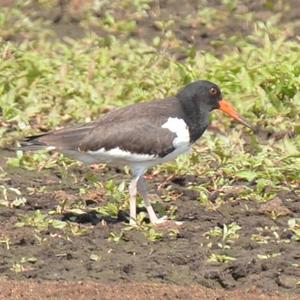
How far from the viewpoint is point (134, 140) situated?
9.79 meters

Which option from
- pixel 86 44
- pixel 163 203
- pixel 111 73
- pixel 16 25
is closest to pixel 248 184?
pixel 163 203

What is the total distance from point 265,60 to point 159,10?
3.39 m

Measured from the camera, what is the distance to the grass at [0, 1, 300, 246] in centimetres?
1079

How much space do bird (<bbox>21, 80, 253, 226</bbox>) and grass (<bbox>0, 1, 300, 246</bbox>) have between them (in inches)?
15.8

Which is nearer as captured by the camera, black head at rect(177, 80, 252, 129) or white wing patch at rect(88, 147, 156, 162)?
white wing patch at rect(88, 147, 156, 162)

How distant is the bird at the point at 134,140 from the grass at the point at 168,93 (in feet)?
1.32

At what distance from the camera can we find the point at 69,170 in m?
11.3

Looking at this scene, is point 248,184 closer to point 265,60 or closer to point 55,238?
point 55,238

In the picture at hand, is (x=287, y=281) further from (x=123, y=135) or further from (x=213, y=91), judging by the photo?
(x=213, y=91)

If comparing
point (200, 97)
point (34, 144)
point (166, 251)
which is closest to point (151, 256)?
point (166, 251)

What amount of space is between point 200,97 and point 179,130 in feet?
1.92

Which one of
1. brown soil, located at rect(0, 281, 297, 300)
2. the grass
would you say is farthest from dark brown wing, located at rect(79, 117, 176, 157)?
brown soil, located at rect(0, 281, 297, 300)

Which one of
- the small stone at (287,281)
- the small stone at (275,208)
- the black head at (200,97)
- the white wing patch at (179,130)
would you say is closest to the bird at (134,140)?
the white wing patch at (179,130)

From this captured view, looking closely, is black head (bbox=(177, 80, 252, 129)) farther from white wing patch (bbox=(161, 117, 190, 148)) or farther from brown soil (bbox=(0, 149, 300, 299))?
brown soil (bbox=(0, 149, 300, 299))
